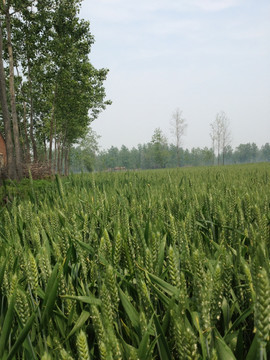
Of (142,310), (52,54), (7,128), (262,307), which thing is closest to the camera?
(262,307)

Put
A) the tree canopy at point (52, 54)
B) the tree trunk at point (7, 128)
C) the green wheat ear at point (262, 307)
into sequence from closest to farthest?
the green wheat ear at point (262, 307)
the tree trunk at point (7, 128)
the tree canopy at point (52, 54)

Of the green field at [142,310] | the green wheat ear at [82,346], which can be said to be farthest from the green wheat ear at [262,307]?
the green wheat ear at [82,346]

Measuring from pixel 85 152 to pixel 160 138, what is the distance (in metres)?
18.4

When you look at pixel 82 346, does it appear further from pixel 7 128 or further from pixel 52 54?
pixel 52 54

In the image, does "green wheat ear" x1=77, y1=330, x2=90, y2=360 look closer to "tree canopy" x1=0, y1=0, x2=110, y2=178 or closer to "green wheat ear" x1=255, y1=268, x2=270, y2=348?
"green wheat ear" x1=255, y1=268, x2=270, y2=348

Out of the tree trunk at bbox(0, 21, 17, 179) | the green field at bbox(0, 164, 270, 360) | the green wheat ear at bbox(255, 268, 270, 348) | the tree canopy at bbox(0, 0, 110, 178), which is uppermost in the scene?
the tree canopy at bbox(0, 0, 110, 178)

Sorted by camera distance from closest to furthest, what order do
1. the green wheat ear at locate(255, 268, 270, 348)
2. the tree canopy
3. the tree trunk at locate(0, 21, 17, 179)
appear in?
the green wheat ear at locate(255, 268, 270, 348) → the tree trunk at locate(0, 21, 17, 179) → the tree canopy

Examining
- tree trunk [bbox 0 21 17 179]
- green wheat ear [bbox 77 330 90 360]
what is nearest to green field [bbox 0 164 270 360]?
green wheat ear [bbox 77 330 90 360]

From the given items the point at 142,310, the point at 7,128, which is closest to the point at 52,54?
the point at 7,128

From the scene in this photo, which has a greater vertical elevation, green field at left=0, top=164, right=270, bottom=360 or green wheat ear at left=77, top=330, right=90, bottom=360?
green wheat ear at left=77, top=330, right=90, bottom=360

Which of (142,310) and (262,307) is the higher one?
(262,307)

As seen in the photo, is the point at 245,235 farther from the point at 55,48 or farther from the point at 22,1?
the point at 55,48

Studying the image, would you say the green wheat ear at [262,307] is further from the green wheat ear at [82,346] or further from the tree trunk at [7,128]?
the tree trunk at [7,128]

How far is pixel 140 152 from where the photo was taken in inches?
5320
